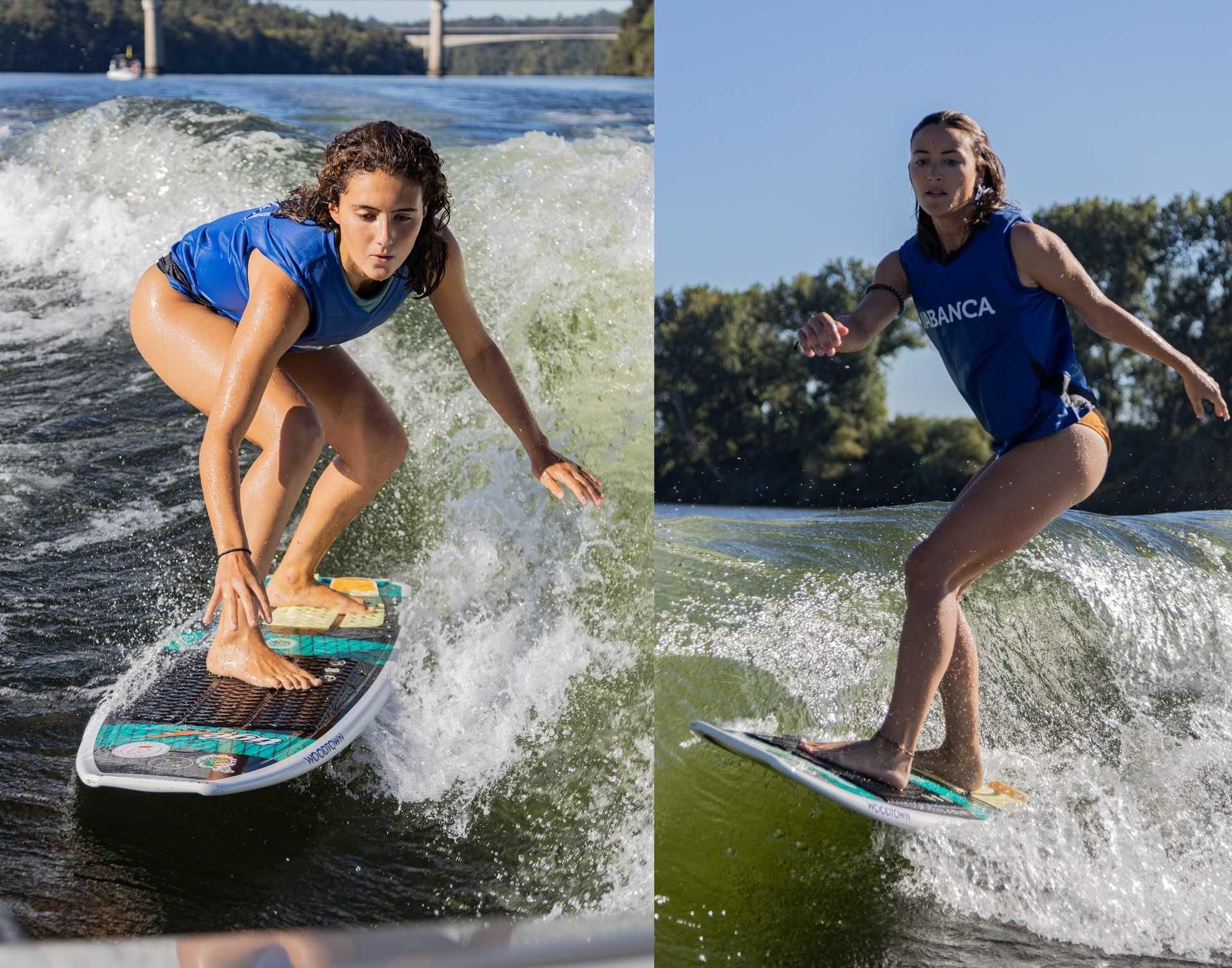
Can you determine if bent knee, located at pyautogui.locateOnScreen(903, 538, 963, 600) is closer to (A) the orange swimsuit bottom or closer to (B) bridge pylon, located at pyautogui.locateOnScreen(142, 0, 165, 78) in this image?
(A) the orange swimsuit bottom

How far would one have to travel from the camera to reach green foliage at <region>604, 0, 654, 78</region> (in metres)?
3.09

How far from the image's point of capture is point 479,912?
271cm

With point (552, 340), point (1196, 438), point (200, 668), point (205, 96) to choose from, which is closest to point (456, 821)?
point (200, 668)

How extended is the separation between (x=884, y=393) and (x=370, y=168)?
505 centimetres

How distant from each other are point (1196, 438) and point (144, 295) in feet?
13.3

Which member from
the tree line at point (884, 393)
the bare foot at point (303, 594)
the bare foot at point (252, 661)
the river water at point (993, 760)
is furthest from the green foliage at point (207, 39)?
the tree line at point (884, 393)

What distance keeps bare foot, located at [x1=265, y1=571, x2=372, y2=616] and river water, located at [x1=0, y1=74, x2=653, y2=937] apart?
0.31 m

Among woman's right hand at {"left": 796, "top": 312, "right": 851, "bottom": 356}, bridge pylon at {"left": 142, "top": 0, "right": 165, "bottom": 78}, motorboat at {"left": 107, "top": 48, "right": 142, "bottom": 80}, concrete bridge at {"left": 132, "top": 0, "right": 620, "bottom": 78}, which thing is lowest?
woman's right hand at {"left": 796, "top": 312, "right": 851, "bottom": 356}

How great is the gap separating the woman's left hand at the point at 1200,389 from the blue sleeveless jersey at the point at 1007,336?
158mm

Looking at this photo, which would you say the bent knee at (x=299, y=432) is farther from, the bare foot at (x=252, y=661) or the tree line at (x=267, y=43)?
the tree line at (x=267, y=43)

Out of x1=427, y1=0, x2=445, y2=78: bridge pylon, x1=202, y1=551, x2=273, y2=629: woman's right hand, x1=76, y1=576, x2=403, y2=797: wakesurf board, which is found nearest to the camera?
x1=202, y1=551, x2=273, y2=629: woman's right hand

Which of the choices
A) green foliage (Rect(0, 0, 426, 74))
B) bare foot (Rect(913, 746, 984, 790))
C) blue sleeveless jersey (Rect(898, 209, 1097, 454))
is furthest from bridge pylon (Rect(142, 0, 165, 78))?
bare foot (Rect(913, 746, 984, 790))

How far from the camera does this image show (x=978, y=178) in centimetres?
206

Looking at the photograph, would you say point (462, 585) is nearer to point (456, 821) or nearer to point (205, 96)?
point (456, 821)
